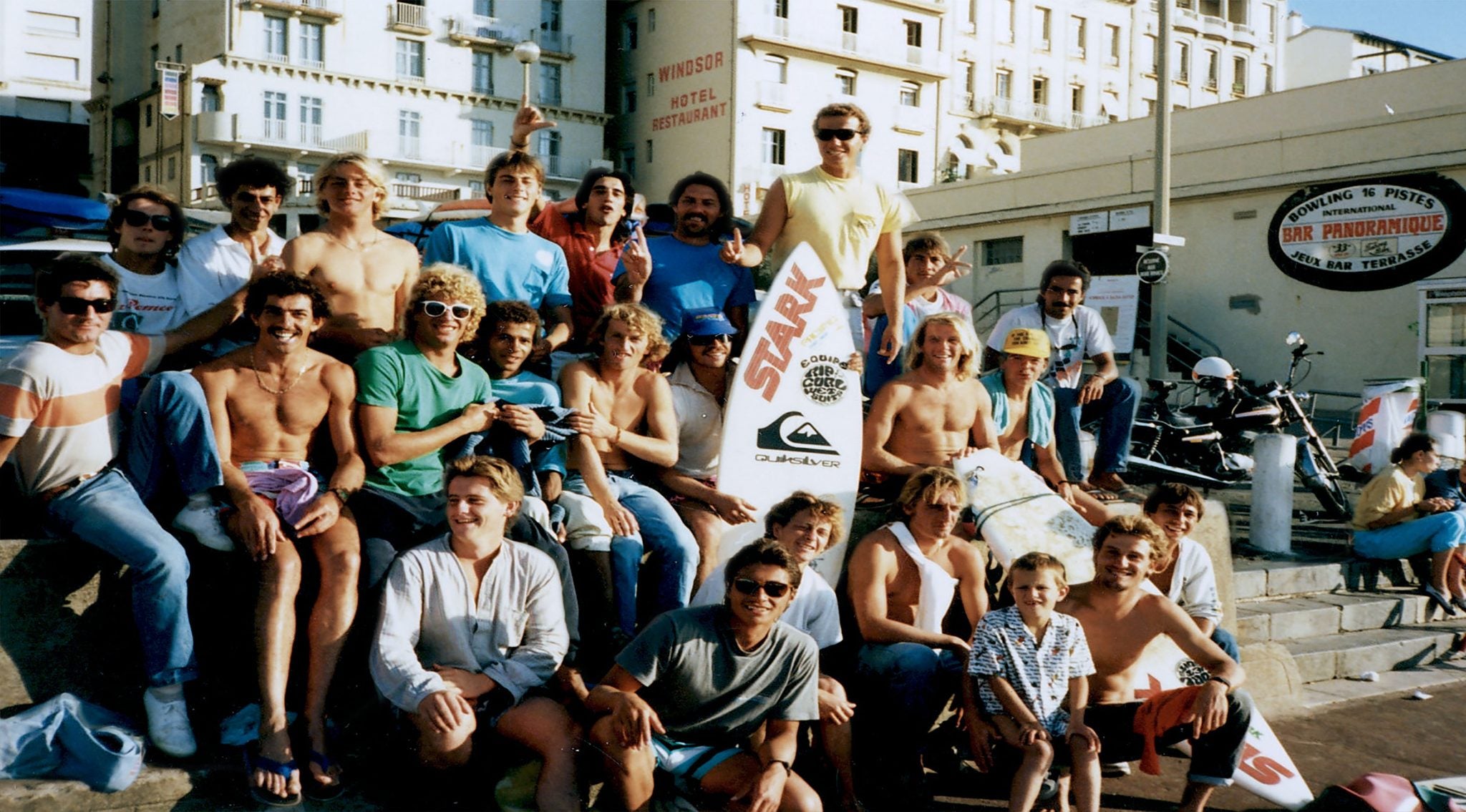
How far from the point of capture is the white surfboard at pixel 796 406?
17.7 ft

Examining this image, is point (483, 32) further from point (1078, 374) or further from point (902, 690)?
point (902, 690)

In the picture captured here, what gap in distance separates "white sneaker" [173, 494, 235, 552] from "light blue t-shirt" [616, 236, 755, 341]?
222 centimetres

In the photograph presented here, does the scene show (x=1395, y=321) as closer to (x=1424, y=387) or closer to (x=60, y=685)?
(x=1424, y=387)

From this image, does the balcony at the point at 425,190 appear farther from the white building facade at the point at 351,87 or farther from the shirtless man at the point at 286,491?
the shirtless man at the point at 286,491

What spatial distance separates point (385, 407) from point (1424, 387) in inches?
617

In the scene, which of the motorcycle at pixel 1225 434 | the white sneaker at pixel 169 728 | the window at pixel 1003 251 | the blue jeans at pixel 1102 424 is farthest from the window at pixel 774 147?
the white sneaker at pixel 169 728

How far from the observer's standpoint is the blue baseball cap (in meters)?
5.38

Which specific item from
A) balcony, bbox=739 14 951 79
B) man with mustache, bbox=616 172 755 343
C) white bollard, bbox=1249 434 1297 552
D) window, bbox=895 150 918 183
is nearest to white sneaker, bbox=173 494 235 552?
man with mustache, bbox=616 172 755 343

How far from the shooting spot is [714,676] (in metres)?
3.84

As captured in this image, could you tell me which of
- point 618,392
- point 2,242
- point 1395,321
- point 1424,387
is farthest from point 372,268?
point 1395,321

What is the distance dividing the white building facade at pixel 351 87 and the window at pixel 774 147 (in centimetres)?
→ 739

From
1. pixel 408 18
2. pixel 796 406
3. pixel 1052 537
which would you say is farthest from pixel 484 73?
pixel 1052 537

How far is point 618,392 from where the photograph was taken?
4941 mm

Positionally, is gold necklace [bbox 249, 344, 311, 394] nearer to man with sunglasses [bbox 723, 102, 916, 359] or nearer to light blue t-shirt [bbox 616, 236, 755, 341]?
light blue t-shirt [bbox 616, 236, 755, 341]
